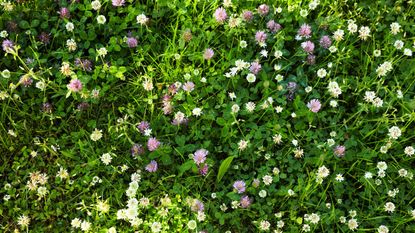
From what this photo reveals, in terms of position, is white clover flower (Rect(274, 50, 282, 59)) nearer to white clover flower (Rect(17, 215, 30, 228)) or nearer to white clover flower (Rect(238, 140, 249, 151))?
white clover flower (Rect(238, 140, 249, 151))

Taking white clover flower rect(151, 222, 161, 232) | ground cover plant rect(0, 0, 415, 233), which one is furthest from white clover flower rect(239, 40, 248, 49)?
white clover flower rect(151, 222, 161, 232)

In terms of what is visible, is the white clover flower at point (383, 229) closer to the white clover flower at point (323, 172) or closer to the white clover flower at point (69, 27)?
the white clover flower at point (323, 172)

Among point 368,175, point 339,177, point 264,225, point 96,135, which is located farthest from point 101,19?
point 368,175

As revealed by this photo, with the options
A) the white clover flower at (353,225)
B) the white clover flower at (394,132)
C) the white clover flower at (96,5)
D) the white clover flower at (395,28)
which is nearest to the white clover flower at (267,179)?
the white clover flower at (353,225)

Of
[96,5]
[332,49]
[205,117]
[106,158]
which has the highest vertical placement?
[96,5]

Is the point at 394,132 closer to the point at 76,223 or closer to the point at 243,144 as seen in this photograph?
the point at 243,144

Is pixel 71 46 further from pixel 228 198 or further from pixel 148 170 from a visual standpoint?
pixel 228 198

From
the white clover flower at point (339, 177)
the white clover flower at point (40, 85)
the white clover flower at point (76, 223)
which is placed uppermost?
the white clover flower at point (40, 85)

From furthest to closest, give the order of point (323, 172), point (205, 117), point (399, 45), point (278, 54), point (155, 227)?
point (399, 45), point (278, 54), point (205, 117), point (323, 172), point (155, 227)
